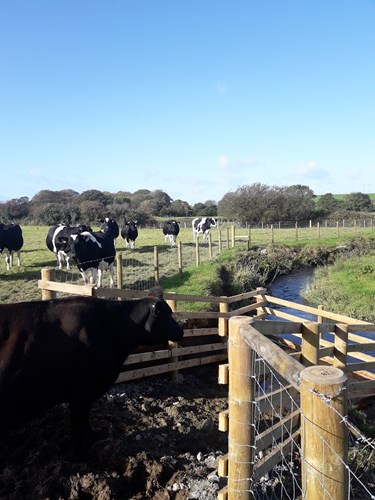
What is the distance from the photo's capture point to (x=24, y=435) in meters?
5.21

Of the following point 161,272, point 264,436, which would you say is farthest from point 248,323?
point 161,272

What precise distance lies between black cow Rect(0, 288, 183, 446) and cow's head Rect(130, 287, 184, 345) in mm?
63

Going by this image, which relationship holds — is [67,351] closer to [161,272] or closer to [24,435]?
[24,435]

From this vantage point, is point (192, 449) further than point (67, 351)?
Yes

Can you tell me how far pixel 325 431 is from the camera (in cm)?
199

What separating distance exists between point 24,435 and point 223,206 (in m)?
48.1

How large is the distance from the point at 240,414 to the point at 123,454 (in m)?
2.32

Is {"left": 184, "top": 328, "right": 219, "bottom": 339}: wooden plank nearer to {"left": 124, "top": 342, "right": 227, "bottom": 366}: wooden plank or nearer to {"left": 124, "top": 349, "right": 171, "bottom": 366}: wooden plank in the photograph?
{"left": 124, "top": 342, "right": 227, "bottom": 366}: wooden plank

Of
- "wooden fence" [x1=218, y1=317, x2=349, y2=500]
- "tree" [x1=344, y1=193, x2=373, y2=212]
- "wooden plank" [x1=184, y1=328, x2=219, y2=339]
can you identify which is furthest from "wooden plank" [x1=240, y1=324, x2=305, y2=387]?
"tree" [x1=344, y1=193, x2=373, y2=212]

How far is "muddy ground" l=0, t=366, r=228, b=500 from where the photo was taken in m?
4.32

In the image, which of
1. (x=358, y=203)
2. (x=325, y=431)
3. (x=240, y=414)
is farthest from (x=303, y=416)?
(x=358, y=203)

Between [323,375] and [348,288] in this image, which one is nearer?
[323,375]

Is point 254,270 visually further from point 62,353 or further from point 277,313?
point 62,353

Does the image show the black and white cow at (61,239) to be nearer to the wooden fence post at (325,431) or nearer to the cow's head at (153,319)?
the cow's head at (153,319)
